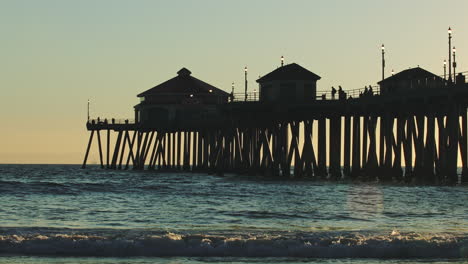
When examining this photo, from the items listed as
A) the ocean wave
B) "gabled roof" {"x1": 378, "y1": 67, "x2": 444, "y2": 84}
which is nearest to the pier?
"gabled roof" {"x1": 378, "y1": 67, "x2": 444, "y2": 84}

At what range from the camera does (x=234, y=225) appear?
30953 mm

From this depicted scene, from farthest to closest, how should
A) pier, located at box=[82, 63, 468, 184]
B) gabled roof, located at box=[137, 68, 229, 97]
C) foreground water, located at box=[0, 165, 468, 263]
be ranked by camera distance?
gabled roof, located at box=[137, 68, 229, 97], pier, located at box=[82, 63, 468, 184], foreground water, located at box=[0, 165, 468, 263]

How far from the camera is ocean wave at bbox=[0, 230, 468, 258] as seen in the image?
2316cm

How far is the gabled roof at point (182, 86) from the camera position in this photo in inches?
4269

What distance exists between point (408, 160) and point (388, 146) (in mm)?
2159

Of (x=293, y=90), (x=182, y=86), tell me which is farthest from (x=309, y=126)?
(x=182, y=86)

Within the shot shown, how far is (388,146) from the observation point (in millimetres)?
60906

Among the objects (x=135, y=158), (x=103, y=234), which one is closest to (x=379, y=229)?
(x=103, y=234)

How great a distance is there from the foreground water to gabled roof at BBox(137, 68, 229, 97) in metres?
54.8

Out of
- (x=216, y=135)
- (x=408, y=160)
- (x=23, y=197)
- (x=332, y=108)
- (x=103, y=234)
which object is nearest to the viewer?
(x=103, y=234)

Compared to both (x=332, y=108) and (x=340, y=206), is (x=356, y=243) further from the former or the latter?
(x=332, y=108)

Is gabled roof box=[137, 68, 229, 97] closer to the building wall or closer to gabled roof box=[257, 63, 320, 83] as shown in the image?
gabled roof box=[257, 63, 320, 83]

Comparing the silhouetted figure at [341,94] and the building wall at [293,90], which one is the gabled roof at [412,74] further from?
the silhouetted figure at [341,94]

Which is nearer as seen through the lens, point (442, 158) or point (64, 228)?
point (64, 228)
